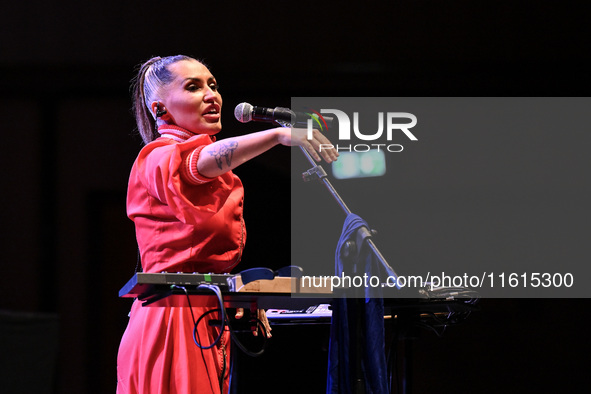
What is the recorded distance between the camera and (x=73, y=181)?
3182mm

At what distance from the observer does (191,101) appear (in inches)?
86.8

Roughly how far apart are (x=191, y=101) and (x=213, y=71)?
113 centimetres

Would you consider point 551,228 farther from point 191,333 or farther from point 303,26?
point 191,333

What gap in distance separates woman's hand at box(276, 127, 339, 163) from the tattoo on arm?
149 mm

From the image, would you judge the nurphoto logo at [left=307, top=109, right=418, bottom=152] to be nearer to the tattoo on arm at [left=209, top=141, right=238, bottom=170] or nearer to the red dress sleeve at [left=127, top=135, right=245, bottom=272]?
the red dress sleeve at [left=127, top=135, right=245, bottom=272]

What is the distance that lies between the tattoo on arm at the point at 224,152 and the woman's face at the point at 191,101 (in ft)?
1.34

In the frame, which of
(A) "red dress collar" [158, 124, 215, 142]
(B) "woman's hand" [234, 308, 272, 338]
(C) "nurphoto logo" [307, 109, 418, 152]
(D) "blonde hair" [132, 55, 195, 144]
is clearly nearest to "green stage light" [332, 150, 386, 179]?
(C) "nurphoto logo" [307, 109, 418, 152]

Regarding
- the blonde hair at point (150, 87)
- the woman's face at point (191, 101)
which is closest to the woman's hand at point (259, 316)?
the woman's face at point (191, 101)

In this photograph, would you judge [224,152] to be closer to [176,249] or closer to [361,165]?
[176,249]

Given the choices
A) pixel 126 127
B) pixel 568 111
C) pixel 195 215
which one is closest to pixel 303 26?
pixel 126 127

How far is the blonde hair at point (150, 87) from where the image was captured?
228 cm

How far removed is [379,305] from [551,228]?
2.29 metres

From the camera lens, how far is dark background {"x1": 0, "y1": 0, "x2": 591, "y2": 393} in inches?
124

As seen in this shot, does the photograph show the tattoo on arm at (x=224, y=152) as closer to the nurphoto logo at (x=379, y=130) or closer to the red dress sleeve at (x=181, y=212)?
the red dress sleeve at (x=181, y=212)
